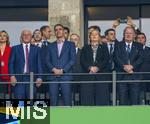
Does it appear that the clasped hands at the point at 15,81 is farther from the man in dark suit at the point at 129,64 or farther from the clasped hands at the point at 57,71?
the man in dark suit at the point at 129,64

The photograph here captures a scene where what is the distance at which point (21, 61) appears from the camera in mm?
13508

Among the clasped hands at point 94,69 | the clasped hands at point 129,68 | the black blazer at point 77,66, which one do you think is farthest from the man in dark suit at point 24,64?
the clasped hands at point 129,68

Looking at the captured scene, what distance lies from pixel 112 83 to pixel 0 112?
8.90ft

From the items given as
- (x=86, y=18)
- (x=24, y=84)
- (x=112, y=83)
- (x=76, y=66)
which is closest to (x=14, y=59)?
(x=24, y=84)

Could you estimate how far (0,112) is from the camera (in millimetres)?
13766

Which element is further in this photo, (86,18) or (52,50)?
(86,18)

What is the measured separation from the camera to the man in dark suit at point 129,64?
13.1 m

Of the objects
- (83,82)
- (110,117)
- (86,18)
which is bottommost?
(110,117)

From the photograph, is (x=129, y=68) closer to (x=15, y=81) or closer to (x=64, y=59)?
(x=64, y=59)

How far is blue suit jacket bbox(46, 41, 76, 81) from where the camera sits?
13.2 m

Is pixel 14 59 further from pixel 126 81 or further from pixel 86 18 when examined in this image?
pixel 86 18

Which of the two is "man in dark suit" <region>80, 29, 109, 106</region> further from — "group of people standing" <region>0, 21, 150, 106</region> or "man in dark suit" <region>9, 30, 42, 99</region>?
"man in dark suit" <region>9, 30, 42, 99</region>

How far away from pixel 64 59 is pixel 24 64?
3.27 feet

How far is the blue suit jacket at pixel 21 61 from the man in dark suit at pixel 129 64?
183 cm
